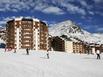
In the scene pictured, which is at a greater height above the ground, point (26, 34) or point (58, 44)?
point (26, 34)

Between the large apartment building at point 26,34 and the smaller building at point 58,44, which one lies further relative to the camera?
the smaller building at point 58,44

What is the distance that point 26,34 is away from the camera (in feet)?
479

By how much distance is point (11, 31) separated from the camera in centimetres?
15038

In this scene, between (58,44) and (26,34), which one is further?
(58,44)

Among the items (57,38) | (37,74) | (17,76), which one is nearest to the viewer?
(17,76)

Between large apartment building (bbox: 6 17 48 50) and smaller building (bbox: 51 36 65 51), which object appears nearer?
large apartment building (bbox: 6 17 48 50)

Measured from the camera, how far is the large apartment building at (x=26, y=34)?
473 ft

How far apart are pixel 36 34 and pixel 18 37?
10.6m

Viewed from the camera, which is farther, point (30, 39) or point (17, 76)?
point (30, 39)

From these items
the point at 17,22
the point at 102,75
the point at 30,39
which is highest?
the point at 17,22

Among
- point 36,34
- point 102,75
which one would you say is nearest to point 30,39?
point 36,34

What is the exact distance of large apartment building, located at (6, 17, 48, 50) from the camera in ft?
473

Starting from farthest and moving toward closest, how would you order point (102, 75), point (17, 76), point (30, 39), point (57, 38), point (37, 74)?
point (57, 38), point (30, 39), point (102, 75), point (37, 74), point (17, 76)

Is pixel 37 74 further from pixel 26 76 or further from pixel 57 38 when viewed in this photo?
pixel 57 38
